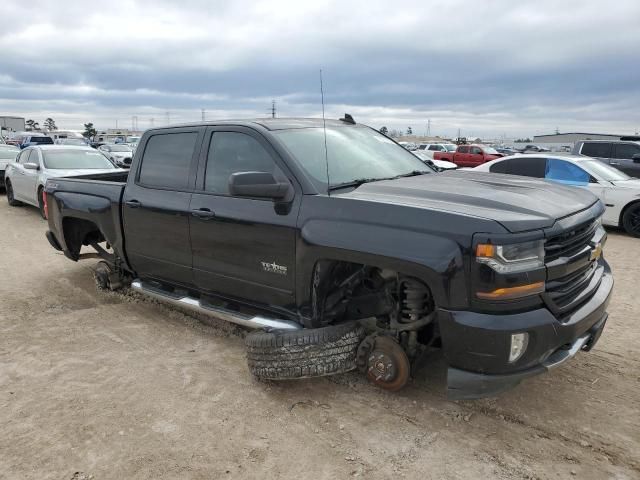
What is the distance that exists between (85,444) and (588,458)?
110 inches

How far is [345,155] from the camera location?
3.87 metres

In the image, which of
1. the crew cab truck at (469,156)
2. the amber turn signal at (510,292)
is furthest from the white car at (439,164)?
the crew cab truck at (469,156)

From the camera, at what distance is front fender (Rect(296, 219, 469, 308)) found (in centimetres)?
271

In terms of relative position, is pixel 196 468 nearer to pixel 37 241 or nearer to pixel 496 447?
pixel 496 447

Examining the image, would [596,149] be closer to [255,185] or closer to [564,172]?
[564,172]

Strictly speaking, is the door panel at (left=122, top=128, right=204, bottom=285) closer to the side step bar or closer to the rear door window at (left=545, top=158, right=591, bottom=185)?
the side step bar

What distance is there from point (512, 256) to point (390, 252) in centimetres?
64

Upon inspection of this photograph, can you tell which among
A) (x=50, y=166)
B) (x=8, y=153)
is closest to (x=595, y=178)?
(x=50, y=166)

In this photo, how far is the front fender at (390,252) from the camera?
2.71m

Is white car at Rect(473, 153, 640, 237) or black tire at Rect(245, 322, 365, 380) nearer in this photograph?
black tire at Rect(245, 322, 365, 380)

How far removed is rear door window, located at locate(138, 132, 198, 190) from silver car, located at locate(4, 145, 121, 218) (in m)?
6.21

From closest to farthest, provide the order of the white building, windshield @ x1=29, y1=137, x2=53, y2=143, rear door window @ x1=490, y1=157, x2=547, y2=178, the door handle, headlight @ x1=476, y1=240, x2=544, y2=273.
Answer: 1. headlight @ x1=476, y1=240, x2=544, y2=273
2. the door handle
3. rear door window @ x1=490, y1=157, x2=547, y2=178
4. windshield @ x1=29, y1=137, x2=53, y2=143
5. the white building

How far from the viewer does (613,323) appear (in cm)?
467

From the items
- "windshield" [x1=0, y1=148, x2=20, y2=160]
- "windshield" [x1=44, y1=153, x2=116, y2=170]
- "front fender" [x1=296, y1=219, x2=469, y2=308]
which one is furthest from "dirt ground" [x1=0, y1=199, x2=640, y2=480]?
"windshield" [x1=0, y1=148, x2=20, y2=160]
